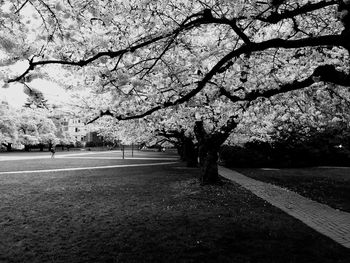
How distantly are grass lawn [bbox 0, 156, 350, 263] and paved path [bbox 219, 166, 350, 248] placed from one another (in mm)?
402

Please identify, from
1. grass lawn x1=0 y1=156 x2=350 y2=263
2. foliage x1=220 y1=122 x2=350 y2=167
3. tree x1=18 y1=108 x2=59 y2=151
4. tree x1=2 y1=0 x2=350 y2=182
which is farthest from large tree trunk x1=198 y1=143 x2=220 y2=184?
tree x1=18 y1=108 x2=59 y2=151

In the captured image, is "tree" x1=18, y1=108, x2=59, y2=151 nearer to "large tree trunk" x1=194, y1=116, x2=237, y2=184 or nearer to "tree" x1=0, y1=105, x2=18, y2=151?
"tree" x1=0, y1=105, x2=18, y2=151

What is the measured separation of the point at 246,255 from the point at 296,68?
18.6 feet

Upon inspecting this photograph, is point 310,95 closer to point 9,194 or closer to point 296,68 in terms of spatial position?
point 296,68

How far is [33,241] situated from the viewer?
7.65 meters

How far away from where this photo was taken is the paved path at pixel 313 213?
8.20 m

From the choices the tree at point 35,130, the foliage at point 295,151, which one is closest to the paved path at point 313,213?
the foliage at point 295,151

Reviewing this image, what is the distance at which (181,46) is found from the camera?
8.13 metres

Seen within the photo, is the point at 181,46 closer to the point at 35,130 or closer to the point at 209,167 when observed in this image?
the point at 209,167

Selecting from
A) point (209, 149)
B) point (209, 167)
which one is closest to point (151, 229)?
point (209, 149)

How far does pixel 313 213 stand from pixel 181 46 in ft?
22.7

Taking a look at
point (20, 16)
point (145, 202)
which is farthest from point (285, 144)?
point (20, 16)

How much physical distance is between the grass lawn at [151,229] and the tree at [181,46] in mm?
3247

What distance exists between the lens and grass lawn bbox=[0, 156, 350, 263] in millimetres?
6676
